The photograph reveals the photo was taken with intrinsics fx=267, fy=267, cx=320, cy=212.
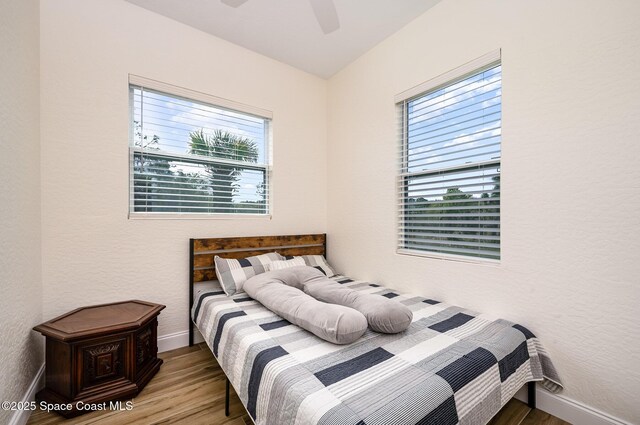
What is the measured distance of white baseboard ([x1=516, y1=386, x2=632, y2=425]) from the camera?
137 centimetres

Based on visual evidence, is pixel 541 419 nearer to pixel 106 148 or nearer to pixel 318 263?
pixel 318 263

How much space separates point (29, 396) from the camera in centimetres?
156

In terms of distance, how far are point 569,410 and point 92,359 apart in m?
2.74

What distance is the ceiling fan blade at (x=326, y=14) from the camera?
1852 millimetres

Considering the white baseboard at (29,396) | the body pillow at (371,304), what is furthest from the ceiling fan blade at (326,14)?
the white baseboard at (29,396)

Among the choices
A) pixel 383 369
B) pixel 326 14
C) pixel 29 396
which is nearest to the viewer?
pixel 383 369

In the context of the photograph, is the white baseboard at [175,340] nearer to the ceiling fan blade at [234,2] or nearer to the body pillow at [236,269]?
the body pillow at [236,269]

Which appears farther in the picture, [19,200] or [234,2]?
[234,2]

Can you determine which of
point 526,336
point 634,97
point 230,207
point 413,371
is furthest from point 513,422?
point 230,207

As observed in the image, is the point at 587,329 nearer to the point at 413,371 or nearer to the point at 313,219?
the point at 413,371

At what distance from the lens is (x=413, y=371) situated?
112 cm

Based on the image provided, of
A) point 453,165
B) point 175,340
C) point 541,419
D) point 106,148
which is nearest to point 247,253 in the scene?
point 175,340

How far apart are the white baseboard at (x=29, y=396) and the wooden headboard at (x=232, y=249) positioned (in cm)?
92

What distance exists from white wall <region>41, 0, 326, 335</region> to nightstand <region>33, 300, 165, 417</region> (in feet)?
1.21
